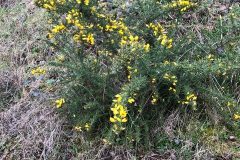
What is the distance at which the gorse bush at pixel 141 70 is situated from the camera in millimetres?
2955

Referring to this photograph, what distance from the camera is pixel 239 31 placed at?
135 inches

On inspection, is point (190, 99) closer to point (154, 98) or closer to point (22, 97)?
point (154, 98)

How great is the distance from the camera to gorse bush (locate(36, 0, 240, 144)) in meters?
2.96

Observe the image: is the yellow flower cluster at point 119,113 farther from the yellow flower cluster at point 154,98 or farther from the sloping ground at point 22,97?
the sloping ground at point 22,97

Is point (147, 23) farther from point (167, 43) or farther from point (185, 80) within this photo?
point (185, 80)

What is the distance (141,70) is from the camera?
293 cm

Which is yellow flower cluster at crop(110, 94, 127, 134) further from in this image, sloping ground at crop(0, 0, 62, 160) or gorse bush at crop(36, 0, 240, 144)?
sloping ground at crop(0, 0, 62, 160)

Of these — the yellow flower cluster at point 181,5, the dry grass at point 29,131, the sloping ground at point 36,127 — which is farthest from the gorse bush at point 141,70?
the dry grass at point 29,131

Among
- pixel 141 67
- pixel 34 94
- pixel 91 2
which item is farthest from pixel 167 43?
pixel 34 94

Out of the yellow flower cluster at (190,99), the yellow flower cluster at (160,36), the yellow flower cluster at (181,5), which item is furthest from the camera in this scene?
the yellow flower cluster at (181,5)

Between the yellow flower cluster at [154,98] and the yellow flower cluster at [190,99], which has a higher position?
the yellow flower cluster at [154,98]

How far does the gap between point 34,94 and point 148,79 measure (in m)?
1.31

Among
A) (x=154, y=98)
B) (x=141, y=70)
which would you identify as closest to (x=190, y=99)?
(x=154, y=98)

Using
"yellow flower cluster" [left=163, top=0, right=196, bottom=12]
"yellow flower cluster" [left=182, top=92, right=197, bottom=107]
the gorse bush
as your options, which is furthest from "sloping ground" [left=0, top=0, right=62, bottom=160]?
"yellow flower cluster" [left=163, top=0, right=196, bottom=12]
